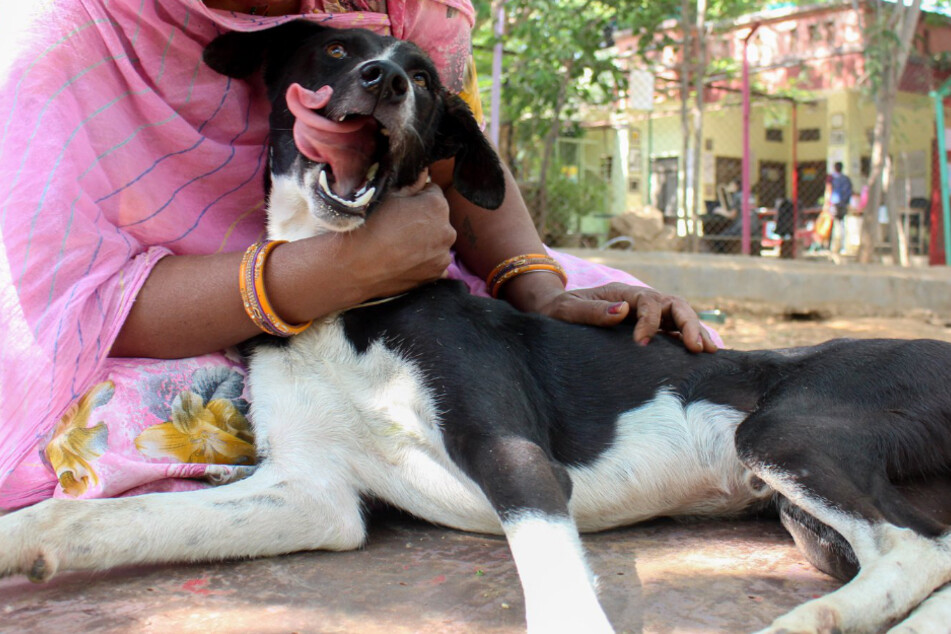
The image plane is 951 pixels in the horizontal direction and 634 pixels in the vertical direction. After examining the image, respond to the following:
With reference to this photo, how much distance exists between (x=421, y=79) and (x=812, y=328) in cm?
534

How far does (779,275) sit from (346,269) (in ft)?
20.4

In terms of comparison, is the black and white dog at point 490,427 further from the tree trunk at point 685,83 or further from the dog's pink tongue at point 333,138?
the tree trunk at point 685,83

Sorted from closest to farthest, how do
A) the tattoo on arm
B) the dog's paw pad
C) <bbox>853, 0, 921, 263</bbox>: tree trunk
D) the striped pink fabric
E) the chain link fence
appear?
the dog's paw pad
the striped pink fabric
the tattoo on arm
<bbox>853, 0, 921, 263</bbox>: tree trunk
the chain link fence

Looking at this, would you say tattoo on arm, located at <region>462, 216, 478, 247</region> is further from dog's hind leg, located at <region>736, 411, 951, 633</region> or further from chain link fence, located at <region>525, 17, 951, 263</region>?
chain link fence, located at <region>525, 17, 951, 263</region>

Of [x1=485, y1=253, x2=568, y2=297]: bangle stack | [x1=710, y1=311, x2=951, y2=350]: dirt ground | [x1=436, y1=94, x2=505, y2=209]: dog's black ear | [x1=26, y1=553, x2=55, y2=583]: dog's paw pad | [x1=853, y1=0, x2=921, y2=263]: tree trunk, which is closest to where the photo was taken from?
[x1=26, y1=553, x2=55, y2=583]: dog's paw pad

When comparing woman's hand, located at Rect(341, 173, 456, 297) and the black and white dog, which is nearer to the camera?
the black and white dog

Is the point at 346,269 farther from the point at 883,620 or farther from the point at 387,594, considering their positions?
the point at 883,620

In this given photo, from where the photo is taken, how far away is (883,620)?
62.8 inches

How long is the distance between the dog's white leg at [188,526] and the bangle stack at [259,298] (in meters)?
0.33

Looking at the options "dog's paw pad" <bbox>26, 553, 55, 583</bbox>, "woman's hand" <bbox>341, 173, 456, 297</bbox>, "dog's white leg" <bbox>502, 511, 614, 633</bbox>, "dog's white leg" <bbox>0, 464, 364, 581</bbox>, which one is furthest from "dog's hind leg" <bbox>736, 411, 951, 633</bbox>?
"dog's paw pad" <bbox>26, 553, 55, 583</bbox>

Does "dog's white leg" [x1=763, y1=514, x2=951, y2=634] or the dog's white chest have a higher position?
the dog's white chest

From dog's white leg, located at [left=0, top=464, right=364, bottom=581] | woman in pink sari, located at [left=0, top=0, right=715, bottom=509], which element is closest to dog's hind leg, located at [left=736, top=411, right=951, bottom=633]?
woman in pink sari, located at [left=0, top=0, right=715, bottom=509]

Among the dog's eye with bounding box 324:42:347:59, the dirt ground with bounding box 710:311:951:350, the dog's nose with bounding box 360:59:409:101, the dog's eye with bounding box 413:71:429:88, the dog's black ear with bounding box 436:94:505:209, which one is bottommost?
the dirt ground with bounding box 710:311:951:350

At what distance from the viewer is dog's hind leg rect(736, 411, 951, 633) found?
5.16ft
